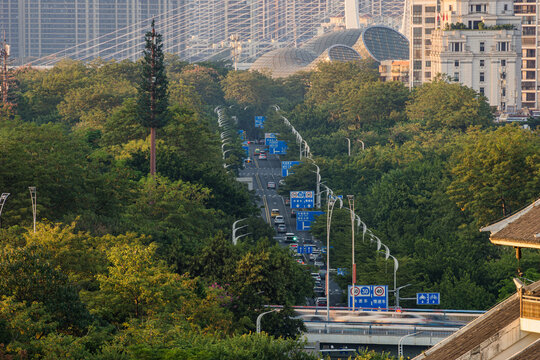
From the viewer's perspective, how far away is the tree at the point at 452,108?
15212 centimetres

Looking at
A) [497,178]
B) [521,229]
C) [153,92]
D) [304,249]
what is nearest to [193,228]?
[153,92]

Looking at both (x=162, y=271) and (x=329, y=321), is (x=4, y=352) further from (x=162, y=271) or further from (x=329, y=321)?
(x=329, y=321)

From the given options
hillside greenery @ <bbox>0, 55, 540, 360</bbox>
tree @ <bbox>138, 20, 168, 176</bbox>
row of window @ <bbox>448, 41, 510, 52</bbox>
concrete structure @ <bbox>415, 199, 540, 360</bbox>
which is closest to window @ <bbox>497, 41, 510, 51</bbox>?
row of window @ <bbox>448, 41, 510, 52</bbox>

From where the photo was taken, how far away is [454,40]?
198 meters

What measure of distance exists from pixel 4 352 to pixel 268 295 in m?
28.1

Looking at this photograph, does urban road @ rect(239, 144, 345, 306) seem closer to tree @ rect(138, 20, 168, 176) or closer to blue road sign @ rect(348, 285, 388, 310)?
blue road sign @ rect(348, 285, 388, 310)

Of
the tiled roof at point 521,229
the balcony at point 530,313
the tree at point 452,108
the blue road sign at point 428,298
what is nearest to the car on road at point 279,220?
the tree at point 452,108

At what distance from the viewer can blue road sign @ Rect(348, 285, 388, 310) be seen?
76250 mm

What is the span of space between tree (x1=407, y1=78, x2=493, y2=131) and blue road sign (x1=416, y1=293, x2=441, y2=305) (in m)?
76.4

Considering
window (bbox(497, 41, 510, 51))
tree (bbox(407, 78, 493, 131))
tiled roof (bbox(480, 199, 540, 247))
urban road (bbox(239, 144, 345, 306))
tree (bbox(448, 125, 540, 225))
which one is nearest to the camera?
tiled roof (bbox(480, 199, 540, 247))

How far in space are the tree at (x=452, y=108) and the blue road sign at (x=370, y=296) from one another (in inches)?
3065

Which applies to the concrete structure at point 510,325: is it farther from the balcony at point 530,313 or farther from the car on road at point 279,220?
the car on road at point 279,220

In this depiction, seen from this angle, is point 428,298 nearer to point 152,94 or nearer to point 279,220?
point 152,94

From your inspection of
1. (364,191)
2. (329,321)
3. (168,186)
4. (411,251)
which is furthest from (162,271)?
(364,191)
